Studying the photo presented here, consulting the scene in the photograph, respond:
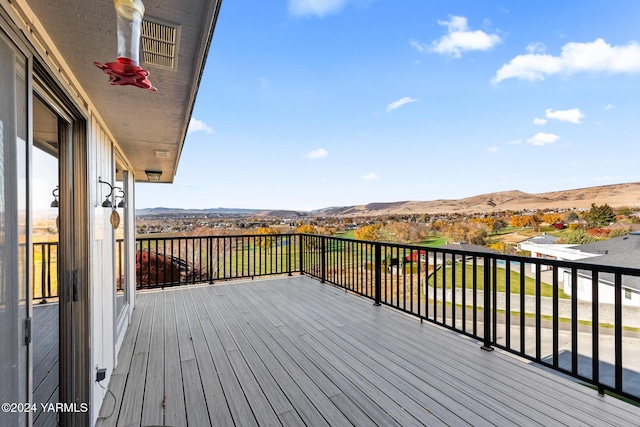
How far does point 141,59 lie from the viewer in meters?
1.45

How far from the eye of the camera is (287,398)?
1.99 metres

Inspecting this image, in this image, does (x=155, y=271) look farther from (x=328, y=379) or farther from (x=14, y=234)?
(x=14, y=234)

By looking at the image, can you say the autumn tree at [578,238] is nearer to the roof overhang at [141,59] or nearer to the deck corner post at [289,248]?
the deck corner post at [289,248]

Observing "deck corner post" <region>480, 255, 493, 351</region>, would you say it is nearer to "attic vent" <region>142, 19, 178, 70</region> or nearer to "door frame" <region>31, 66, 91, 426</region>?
"attic vent" <region>142, 19, 178, 70</region>

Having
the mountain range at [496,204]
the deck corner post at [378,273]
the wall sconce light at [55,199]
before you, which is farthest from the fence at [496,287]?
the mountain range at [496,204]

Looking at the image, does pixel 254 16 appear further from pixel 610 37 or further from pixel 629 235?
pixel 610 37

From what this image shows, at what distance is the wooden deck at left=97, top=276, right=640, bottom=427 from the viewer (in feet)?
5.84

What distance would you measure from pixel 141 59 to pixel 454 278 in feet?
10.3

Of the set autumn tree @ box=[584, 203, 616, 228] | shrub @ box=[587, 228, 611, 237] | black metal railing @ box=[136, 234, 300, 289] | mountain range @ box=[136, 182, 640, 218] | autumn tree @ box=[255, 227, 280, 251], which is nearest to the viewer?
black metal railing @ box=[136, 234, 300, 289]

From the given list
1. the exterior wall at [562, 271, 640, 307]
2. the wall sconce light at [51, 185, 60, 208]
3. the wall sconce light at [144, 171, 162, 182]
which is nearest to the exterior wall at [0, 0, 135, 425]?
the wall sconce light at [51, 185, 60, 208]

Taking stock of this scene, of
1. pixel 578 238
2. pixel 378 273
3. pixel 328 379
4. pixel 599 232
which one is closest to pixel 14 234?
pixel 328 379

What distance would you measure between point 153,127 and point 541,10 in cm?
2110

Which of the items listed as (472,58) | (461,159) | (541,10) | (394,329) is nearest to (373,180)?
(461,159)

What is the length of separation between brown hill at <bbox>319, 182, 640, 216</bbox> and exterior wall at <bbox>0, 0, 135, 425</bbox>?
13844 millimetres
